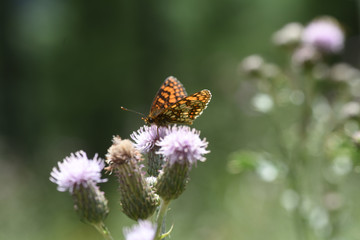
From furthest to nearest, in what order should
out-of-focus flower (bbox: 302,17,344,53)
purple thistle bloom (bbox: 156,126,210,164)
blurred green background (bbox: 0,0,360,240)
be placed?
blurred green background (bbox: 0,0,360,240) → out-of-focus flower (bbox: 302,17,344,53) → purple thistle bloom (bbox: 156,126,210,164)

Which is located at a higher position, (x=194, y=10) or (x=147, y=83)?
(x=194, y=10)

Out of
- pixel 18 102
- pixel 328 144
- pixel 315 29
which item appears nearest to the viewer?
pixel 328 144

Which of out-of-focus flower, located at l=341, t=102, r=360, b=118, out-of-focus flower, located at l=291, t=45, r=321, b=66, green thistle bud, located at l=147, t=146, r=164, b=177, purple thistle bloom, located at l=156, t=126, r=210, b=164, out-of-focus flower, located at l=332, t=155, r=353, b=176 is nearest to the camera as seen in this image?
purple thistle bloom, located at l=156, t=126, r=210, b=164

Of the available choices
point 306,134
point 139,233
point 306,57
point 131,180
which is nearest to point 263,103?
point 306,134

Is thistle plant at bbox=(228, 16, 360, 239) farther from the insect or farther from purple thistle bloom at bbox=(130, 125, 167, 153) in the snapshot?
purple thistle bloom at bbox=(130, 125, 167, 153)

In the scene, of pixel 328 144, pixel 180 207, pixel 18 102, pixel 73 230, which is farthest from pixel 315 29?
pixel 18 102

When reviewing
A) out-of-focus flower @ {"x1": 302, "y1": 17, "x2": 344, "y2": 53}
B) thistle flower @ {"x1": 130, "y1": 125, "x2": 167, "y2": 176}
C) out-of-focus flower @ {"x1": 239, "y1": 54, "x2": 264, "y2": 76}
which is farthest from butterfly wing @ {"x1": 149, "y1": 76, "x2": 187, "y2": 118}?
out-of-focus flower @ {"x1": 302, "y1": 17, "x2": 344, "y2": 53}

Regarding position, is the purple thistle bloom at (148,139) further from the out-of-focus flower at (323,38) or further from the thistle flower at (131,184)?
the out-of-focus flower at (323,38)

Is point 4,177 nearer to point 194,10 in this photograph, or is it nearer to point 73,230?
point 73,230
